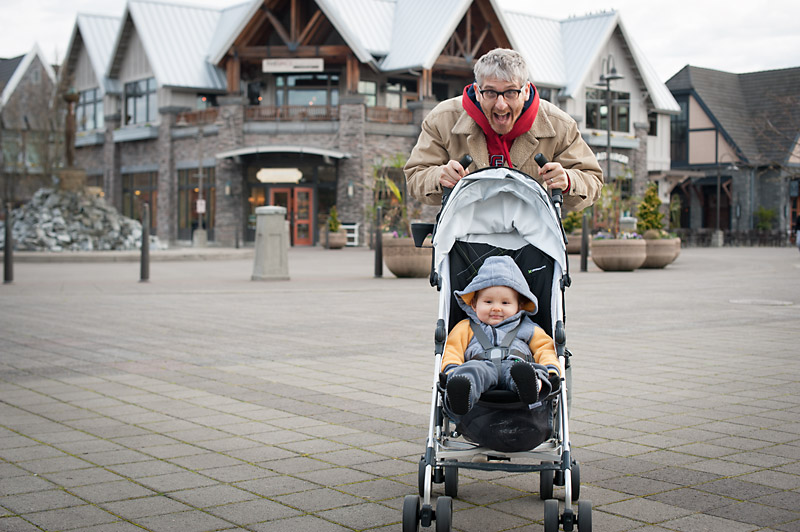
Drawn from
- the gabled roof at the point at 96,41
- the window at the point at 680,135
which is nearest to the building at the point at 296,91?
the gabled roof at the point at 96,41

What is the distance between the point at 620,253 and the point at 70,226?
1883cm

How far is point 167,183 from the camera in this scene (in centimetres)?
4634

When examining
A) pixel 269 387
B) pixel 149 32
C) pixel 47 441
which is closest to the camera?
pixel 47 441

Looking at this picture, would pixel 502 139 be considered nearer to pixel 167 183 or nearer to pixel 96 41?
pixel 167 183

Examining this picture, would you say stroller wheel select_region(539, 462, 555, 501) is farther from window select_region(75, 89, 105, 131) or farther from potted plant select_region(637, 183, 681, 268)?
window select_region(75, 89, 105, 131)

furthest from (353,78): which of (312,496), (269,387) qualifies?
(312,496)

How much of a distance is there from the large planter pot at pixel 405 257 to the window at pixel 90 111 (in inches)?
1435

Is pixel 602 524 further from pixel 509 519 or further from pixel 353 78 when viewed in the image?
pixel 353 78

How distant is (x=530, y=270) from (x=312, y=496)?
4.63 feet

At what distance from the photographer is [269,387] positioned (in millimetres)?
7020

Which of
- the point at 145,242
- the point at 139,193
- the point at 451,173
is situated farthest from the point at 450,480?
the point at 139,193

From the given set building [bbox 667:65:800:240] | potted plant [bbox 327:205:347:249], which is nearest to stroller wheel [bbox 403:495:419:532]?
potted plant [bbox 327:205:347:249]

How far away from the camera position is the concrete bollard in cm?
1920

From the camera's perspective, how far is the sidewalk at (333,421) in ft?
13.4
